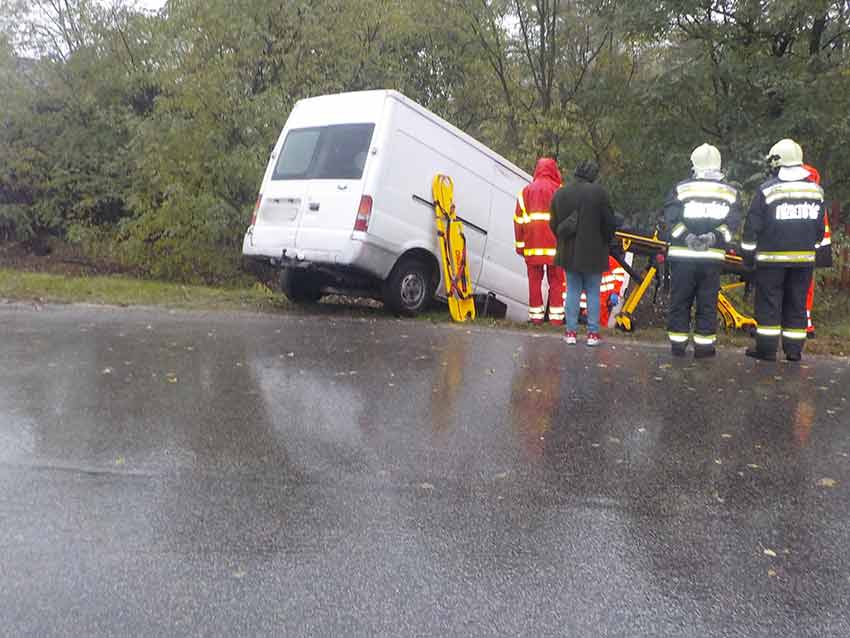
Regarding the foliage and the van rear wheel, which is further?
the foliage

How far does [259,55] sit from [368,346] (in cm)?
870

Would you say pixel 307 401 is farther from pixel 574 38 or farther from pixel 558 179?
pixel 574 38

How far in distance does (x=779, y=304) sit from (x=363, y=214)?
446 cm

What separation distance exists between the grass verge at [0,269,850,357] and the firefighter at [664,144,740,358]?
1508 millimetres

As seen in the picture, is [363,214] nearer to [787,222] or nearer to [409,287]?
[409,287]

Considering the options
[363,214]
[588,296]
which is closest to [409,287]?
[363,214]

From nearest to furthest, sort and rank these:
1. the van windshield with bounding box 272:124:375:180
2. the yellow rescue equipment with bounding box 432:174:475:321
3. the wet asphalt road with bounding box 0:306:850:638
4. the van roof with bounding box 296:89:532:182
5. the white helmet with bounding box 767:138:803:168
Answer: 1. the wet asphalt road with bounding box 0:306:850:638
2. the white helmet with bounding box 767:138:803:168
3. the van windshield with bounding box 272:124:375:180
4. the van roof with bounding box 296:89:532:182
5. the yellow rescue equipment with bounding box 432:174:475:321

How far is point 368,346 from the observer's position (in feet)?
29.2

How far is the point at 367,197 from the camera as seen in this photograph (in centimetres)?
1048

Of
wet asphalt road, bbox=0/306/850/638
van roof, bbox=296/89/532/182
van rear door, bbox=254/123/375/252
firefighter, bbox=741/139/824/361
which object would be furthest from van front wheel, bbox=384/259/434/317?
firefighter, bbox=741/139/824/361

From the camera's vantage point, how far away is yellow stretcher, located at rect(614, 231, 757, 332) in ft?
34.0

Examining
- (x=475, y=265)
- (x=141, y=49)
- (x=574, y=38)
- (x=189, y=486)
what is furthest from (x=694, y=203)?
(x=141, y=49)

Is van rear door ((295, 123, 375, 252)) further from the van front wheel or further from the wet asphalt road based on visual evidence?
the wet asphalt road

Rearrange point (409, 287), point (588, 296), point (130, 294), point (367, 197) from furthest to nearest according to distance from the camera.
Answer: point (130, 294) → point (409, 287) → point (367, 197) → point (588, 296)
